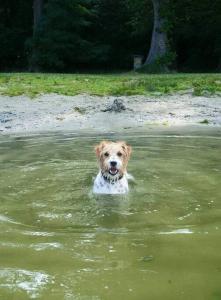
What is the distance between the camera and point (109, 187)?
696cm

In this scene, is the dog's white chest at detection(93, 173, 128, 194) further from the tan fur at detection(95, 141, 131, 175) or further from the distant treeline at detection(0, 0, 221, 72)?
the distant treeline at detection(0, 0, 221, 72)

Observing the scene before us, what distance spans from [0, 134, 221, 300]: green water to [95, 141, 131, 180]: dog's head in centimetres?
30

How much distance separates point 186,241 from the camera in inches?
185

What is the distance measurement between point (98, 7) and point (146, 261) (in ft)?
116

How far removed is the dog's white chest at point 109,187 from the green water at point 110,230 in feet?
0.45

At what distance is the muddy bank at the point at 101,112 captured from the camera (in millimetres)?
12711

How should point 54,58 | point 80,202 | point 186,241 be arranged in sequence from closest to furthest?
point 186,241
point 80,202
point 54,58

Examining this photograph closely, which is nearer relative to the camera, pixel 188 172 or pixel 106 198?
pixel 106 198

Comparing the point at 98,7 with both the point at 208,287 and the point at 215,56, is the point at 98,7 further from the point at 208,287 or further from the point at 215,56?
the point at 208,287

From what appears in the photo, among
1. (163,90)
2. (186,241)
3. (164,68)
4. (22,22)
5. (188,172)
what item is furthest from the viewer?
(22,22)

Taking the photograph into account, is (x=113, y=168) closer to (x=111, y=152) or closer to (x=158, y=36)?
(x=111, y=152)

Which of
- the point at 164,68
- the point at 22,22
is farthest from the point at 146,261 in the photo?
the point at 22,22

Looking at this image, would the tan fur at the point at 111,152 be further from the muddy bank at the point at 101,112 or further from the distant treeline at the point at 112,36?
the distant treeline at the point at 112,36

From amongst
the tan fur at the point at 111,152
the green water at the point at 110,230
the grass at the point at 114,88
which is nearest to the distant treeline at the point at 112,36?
the grass at the point at 114,88
